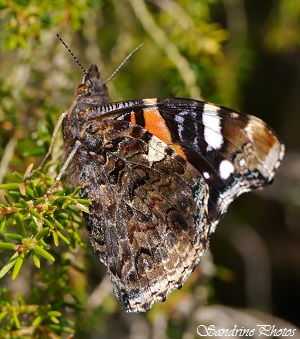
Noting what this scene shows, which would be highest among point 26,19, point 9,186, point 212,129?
point 26,19

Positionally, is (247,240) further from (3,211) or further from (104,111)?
(3,211)

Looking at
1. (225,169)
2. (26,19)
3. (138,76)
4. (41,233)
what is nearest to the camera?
(41,233)

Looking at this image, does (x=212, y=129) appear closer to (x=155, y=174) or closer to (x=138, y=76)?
(x=155, y=174)

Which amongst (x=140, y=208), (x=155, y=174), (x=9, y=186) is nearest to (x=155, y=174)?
(x=155, y=174)

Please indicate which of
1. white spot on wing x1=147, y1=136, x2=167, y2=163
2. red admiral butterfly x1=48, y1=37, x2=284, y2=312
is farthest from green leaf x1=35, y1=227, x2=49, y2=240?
white spot on wing x1=147, y1=136, x2=167, y2=163

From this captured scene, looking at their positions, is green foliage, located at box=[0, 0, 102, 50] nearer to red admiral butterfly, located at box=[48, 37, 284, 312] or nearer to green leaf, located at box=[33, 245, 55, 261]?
red admiral butterfly, located at box=[48, 37, 284, 312]

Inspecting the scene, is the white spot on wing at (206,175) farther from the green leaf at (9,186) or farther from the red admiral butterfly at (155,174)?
the green leaf at (9,186)

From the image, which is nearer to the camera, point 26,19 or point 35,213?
point 35,213

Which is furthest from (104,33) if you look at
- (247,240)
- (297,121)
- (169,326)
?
(297,121)
